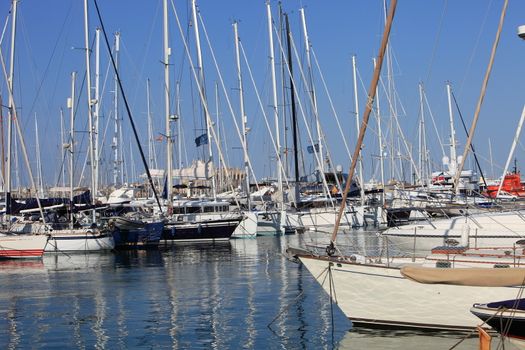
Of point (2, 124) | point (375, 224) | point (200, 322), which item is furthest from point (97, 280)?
point (375, 224)

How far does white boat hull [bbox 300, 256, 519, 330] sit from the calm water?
38 cm

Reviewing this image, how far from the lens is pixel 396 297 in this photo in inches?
701

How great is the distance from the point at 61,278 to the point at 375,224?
2864 cm

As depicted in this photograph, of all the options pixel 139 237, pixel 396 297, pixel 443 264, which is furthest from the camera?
pixel 139 237

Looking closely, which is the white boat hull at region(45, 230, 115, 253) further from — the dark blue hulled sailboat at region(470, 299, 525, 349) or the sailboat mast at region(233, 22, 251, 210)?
the dark blue hulled sailboat at region(470, 299, 525, 349)

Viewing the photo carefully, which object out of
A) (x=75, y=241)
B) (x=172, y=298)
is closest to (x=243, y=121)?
(x=75, y=241)

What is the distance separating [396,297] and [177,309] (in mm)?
7530

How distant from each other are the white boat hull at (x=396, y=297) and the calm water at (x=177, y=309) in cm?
38

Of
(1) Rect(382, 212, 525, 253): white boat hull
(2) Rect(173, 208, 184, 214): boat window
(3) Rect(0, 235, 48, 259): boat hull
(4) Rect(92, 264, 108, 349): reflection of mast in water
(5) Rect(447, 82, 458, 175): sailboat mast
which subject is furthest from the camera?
(5) Rect(447, 82, 458, 175): sailboat mast

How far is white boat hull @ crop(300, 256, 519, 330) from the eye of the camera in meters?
17.0

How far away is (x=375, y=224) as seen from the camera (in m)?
55.8

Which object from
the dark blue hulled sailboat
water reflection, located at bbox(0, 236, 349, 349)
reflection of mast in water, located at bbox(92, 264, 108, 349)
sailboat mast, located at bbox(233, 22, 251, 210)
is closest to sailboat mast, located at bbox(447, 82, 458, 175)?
sailboat mast, located at bbox(233, 22, 251, 210)

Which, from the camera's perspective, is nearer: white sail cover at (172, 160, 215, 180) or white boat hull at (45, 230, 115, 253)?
white boat hull at (45, 230, 115, 253)

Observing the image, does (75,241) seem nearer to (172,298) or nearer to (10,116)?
(10,116)
